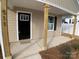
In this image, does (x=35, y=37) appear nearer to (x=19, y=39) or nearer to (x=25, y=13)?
(x=19, y=39)

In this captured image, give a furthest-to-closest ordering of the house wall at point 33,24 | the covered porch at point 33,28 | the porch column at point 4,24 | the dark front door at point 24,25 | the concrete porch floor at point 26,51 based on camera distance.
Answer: the dark front door at point 24,25 → the house wall at point 33,24 → the covered porch at point 33,28 → the concrete porch floor at point 26,51 → the porch column at point 4,24

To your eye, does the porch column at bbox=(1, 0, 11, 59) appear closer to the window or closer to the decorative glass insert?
the decorative glass insert

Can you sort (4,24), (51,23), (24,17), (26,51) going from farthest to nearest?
(51,23) < (24,17) < (26,51) < (4,24)

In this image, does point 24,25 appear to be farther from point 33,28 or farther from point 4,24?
point 4,24

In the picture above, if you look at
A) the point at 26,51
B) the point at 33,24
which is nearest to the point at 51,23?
the point at 33,24

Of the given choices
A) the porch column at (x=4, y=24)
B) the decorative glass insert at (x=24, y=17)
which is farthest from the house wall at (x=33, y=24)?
the porch column at (x=4, y=24)

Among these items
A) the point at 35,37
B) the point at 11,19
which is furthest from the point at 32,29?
the point at 11,19

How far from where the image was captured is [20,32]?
25.2ft

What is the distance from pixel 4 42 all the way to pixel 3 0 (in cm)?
165

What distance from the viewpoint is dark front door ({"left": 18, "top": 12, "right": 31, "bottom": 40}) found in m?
7.58

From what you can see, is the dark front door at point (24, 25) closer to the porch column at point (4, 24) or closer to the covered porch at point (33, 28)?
the covered porch at point (33, 28)

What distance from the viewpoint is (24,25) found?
7.86m

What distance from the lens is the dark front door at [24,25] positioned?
24.9ft

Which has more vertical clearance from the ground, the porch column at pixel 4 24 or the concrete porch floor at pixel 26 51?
the porch column at pixel 4 24
